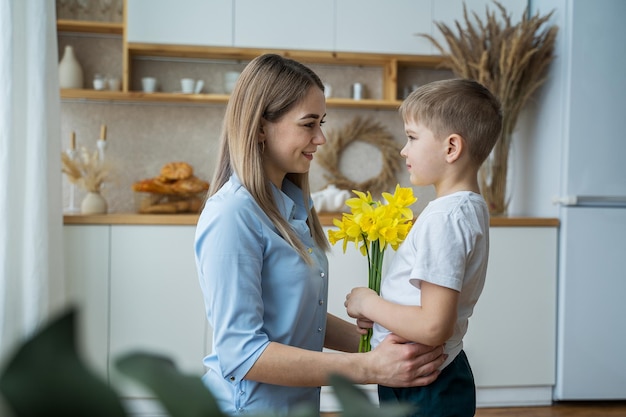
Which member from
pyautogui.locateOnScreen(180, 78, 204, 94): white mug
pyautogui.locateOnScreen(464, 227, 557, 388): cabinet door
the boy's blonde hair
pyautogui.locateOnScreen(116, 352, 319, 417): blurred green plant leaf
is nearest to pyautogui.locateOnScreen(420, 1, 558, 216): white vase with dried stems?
pyautogui.locateOnScreen(464, 227, 557, 388): cabinet door

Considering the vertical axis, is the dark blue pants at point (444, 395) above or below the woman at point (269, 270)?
below

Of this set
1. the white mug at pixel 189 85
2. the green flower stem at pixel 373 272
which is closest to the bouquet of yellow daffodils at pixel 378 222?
the green flower stem at pixel 373 272

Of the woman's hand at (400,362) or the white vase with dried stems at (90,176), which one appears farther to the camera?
the white vase with dried stems at (90,176)

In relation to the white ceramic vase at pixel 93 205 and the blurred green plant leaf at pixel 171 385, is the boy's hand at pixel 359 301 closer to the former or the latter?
the blurred green plant leaf at pixel 171 385

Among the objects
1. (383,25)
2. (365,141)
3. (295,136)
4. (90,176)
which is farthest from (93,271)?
(295,136)

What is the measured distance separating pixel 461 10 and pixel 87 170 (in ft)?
7.01

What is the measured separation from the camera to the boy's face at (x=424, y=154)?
1.45 metres

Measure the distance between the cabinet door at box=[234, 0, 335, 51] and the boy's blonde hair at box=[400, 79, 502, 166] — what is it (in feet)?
7.54

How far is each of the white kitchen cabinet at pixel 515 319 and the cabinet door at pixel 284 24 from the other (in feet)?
3.65

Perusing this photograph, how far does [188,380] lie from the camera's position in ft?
0.57

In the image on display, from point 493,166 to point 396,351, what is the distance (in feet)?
8.51

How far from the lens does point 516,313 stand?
11.2 feet

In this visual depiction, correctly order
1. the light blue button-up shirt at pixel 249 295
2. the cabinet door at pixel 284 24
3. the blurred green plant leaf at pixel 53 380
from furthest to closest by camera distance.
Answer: the cabinet door at pixel 284 24
the light blue button-up shirt at pixel 249 295
the blurred green plant leaf at pixel 53 380

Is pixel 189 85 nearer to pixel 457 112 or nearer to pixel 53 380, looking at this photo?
pixel 457 112
